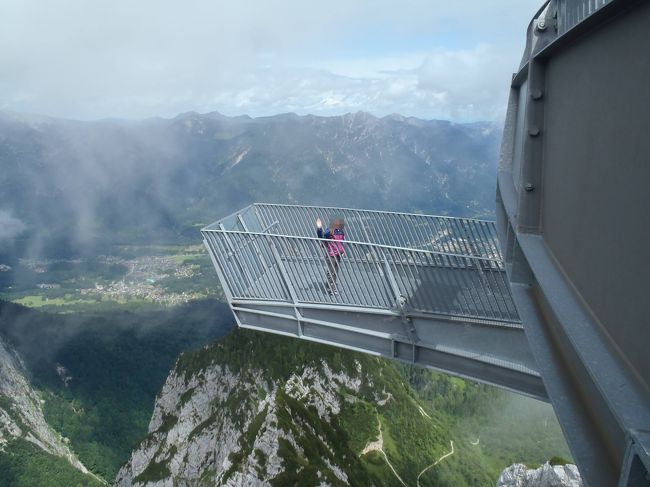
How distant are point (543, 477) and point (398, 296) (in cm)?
4794

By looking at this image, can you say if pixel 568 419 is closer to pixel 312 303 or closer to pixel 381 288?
pixel 381 288

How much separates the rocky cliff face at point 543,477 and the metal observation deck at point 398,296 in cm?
3926

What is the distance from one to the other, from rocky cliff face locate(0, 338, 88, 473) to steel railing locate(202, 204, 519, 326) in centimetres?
13808

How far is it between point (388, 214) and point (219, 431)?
222 ft

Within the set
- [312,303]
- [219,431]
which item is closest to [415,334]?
[312,303]

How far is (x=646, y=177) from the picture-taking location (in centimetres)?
294

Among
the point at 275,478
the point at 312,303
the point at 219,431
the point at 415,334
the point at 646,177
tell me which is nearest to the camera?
the point at 646,177

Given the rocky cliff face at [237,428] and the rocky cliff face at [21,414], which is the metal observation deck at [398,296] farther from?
the rocky cliff face at [21,414]

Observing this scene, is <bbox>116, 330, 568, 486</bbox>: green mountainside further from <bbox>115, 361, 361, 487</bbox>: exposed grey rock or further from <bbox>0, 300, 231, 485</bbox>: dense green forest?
<bbox>0, 300, 231, 485</bbox>: dense green forest

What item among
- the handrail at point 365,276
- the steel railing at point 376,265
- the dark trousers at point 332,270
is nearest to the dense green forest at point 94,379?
the steel railing at point 376,265

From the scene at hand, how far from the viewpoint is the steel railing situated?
10031 mm

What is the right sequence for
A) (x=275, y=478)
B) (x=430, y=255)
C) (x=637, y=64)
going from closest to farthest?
(x=637, y=64) < (x=430, y=255) < (x=275, y=478)

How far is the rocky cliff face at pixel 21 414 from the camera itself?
424 feet

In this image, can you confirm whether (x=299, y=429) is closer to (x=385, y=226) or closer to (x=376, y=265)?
(x=385, y=226)
